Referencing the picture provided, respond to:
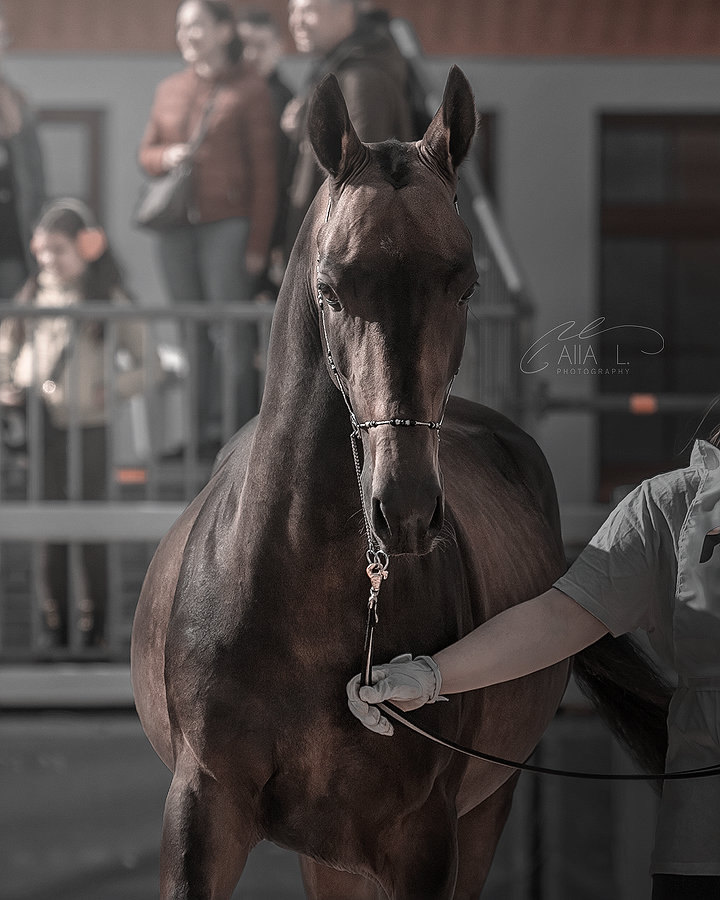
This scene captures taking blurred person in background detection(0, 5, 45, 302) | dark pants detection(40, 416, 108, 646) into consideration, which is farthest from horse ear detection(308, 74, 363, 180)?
blurred person in background detection(0, 5, 45, 302)

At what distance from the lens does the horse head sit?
1271 millimetres

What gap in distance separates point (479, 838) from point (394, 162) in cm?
139

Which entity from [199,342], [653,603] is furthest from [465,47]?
[653,603]

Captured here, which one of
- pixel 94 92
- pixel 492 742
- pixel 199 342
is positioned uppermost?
pixel 94 92

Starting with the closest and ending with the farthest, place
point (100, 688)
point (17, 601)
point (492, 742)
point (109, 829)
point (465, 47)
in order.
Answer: point (492, 742)
point (109, 829)
point (100, 688)
point (17, 601)
point (465, 47)

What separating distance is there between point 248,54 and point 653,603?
10.7 feet

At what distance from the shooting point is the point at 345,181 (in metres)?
1.42

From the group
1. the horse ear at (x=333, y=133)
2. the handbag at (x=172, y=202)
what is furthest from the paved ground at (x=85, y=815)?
the horse ear at (x=333, y=133)

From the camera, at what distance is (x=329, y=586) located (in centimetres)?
149

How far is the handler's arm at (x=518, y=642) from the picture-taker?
5.02 feet

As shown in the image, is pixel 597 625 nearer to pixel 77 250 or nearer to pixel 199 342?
pixel 199 342

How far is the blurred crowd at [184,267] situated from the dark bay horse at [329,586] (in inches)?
98.8

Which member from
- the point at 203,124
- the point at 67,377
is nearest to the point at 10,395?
the point at 67,377

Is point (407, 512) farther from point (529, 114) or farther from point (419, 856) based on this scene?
point (529, 114)
